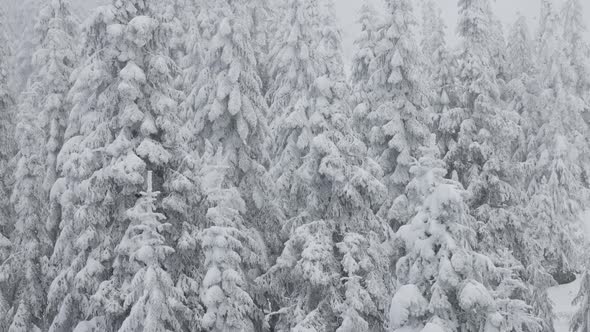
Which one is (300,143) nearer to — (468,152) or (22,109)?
(468,152)

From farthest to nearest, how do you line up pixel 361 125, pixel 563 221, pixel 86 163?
pixel 563 221
pixel 361 125
pixel 86 163

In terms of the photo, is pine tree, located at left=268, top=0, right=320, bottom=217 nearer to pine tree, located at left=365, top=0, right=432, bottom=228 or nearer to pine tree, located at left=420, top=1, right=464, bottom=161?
pine tree, located at left=365, top=0, right=432, bottom=228

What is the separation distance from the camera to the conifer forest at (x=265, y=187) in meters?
15.7

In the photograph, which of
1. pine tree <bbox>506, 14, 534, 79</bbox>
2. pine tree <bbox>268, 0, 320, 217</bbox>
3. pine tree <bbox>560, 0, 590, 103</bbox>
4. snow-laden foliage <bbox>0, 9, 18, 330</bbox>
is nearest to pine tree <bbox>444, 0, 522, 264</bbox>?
pine tree <bbox>268, 0, 320, 217</bbox>

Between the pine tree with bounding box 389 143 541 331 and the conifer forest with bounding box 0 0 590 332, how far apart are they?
51 millimetres

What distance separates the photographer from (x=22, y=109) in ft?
85.8

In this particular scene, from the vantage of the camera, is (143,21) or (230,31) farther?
(230,31)

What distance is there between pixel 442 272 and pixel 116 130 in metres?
10.0

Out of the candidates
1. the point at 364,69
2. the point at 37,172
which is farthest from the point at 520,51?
the point at 37,172

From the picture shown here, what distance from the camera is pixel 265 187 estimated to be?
73.1 feet

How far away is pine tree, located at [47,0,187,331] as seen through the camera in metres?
16.5

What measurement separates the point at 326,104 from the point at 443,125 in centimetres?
686

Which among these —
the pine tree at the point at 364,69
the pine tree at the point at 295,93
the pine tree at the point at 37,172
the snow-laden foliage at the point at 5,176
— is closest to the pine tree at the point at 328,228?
the pine tree at the point at 295,93

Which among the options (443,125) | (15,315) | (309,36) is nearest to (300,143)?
(309,36)
